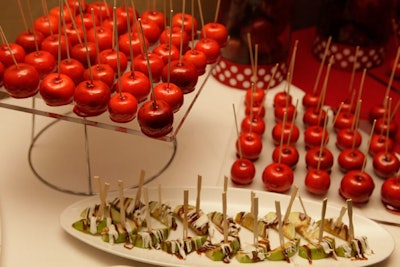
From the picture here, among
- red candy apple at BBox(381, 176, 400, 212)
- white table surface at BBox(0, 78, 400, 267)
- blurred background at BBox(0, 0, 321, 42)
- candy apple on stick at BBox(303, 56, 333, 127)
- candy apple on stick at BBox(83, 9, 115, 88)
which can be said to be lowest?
white table surface at BBox(0, 78, 400, 267)

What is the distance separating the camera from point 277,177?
42.8 inches

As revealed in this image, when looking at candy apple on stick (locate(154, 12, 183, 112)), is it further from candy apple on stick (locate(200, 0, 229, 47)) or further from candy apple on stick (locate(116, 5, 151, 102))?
candy apple on stick (locate(200, 0, 229, 47))

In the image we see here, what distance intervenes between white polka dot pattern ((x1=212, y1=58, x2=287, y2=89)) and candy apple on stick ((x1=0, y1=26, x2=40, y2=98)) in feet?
1.99

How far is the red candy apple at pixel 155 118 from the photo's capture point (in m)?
0.87

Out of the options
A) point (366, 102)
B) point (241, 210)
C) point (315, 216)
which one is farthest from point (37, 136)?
point (366, 102)

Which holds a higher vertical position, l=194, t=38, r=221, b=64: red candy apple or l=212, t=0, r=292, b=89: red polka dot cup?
l=194, t=38, r=221, b=64: red candy apple

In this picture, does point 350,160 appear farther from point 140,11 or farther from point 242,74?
point 140,11

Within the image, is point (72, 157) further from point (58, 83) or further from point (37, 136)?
point (58, 83)

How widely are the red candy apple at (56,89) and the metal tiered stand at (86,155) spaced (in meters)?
Result: 0.15

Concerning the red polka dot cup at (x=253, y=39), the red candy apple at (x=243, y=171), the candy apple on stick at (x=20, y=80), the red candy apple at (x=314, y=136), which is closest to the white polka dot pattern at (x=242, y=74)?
the red polka dot cup at (x=253, y=39)

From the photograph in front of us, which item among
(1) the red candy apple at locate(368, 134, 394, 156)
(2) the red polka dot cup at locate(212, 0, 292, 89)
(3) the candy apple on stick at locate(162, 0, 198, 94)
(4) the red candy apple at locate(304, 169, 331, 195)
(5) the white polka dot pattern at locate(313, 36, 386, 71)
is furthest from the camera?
(5) the white polka dot pattern at locate(313, 36, 386, 71)

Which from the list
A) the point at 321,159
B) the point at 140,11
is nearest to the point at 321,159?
the point at 321,159

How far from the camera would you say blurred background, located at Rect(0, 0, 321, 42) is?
50.9 inches

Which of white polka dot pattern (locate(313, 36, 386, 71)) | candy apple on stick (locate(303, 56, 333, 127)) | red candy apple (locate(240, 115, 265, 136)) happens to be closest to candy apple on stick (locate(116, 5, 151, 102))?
red candy apple (locate(240, 115, 265, 136))
